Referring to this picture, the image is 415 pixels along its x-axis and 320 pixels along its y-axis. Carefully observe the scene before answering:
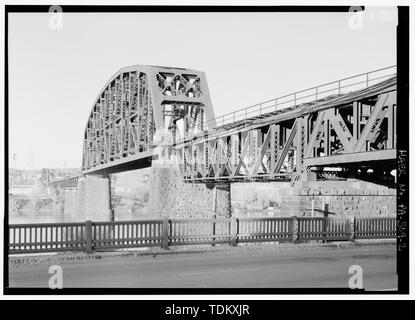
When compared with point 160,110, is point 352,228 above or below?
below

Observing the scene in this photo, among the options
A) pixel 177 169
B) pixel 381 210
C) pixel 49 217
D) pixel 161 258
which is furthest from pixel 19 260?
pixel 177 169

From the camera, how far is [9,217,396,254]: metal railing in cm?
1289

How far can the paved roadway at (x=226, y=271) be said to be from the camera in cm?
1012

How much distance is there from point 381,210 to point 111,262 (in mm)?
9830

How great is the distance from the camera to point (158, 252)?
524 inches

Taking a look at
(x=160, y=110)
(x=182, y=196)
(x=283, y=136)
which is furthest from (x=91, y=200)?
(x=283, y=136)

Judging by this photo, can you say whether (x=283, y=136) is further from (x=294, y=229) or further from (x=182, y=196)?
(x=182, y=196)

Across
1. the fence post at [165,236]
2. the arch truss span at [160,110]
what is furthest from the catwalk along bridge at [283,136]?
the fence post at [165,236]

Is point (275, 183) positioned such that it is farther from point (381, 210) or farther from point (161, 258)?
point (161, 258)

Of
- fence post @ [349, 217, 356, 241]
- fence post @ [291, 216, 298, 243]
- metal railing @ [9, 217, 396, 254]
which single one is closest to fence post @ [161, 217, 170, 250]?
metal railing @ [9, 217, 396, 254]

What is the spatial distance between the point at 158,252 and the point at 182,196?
47.4ft

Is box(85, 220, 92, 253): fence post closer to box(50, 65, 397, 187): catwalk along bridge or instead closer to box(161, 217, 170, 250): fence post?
box(161, 217, 170, 250): fence post

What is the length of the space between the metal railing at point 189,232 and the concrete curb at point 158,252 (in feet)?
0.78
